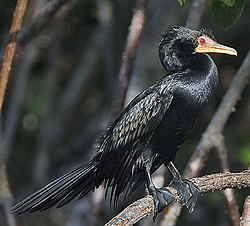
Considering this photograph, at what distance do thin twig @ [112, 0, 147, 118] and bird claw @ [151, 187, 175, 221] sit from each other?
38.2 inches

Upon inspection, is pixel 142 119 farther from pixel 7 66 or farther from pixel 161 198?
pixel 7 66

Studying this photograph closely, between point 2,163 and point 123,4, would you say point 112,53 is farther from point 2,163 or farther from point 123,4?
point 2,163

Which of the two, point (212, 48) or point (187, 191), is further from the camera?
point (212, 48)

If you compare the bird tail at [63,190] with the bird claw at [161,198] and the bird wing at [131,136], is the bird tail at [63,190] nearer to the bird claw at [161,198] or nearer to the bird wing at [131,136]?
the bird wing at [131,136]

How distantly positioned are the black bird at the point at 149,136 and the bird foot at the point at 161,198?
0.05 m

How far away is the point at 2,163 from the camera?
4.43m

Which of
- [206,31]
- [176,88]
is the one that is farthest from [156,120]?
[206,31]

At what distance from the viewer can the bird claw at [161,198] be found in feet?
14.9

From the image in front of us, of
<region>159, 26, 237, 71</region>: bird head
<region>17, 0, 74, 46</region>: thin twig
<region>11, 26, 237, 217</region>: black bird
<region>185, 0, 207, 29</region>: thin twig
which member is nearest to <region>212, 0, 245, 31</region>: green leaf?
<region>11, 26, 237, 217</region>: black bird

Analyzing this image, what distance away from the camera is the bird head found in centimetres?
506

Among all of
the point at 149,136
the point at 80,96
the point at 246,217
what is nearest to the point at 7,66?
the point at 149,136

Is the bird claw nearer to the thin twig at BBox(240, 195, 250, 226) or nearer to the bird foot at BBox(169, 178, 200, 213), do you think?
the bird foot at BBox(169, 178, 200, 213)

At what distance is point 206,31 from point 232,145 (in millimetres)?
3063

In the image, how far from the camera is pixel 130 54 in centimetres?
559
